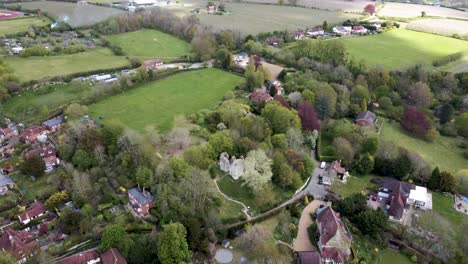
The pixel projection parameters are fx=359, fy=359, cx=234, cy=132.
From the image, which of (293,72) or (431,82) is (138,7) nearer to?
(293,72)

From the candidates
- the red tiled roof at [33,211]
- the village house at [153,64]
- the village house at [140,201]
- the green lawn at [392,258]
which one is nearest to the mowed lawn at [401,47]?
the village house at [153,64]

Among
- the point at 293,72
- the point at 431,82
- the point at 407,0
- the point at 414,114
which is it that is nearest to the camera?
the point at 414,114

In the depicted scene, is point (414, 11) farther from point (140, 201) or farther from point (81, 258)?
point (81, 258)

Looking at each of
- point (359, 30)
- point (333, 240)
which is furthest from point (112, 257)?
point (359, 30)

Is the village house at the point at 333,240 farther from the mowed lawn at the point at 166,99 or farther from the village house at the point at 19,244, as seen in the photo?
the mowed lawn at the point at 166,99

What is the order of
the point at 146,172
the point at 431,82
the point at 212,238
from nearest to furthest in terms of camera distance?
1. the point at 212,238
2. the point at 146,172
3. the point at 431,82

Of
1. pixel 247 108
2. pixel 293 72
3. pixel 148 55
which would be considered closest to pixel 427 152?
pixel 247 108

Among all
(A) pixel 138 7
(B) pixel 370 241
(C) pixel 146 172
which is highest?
(A) pixel 138 7
